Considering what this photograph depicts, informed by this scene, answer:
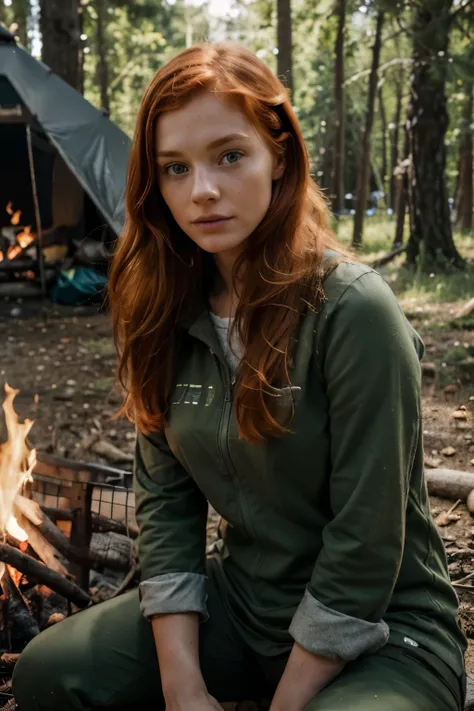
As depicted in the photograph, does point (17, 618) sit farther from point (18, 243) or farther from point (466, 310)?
point (18, 243)

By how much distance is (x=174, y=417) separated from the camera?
1.83 metres

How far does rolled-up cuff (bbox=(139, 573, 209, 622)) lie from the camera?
179cm

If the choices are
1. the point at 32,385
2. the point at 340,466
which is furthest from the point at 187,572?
the point at 32,385

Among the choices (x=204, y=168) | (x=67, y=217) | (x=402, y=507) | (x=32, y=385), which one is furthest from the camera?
(x=67, y=217)

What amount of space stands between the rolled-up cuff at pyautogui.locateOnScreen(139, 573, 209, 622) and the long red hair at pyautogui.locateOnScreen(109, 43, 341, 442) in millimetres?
378

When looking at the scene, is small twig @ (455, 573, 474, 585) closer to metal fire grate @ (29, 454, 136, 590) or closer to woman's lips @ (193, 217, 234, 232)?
metal fire grate @ (29, 454, 136, 590)

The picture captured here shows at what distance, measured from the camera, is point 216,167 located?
1657 mm

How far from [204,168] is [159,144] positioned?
0.12 m

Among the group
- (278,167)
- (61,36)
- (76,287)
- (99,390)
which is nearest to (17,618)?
(278,167)

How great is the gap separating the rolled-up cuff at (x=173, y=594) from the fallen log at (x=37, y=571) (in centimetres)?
66

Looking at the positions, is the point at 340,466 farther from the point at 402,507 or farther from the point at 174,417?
the point at 174,417

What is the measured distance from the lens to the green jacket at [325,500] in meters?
1.53

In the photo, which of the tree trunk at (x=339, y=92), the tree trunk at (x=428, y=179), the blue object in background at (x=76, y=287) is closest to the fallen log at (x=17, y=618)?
the blue object in background at (x=76, y=287)

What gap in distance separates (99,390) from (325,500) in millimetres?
4124
